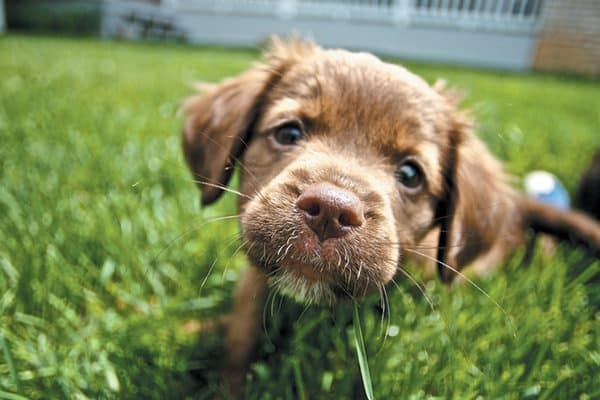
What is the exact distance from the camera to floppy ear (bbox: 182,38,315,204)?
182 cm

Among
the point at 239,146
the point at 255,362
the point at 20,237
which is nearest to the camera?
the point at 255,362

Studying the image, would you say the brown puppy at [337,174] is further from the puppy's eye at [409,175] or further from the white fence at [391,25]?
the white fence at [391,25]

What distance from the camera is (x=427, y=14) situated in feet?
43.9

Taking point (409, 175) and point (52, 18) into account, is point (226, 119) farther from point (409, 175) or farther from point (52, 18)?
point (52, 18)

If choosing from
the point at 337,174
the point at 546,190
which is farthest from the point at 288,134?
the point at 546,190

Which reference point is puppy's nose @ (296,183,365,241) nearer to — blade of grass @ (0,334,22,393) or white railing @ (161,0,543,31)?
blade of grass @ (0,334,22,393)

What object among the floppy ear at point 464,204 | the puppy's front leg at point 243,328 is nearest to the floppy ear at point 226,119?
the puppy's front leg at point 243,328

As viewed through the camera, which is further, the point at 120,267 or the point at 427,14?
the point at 427,14

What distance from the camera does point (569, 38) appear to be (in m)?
12.2

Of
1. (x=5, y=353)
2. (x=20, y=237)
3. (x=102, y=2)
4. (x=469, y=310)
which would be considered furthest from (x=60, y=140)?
(x=102, y=2)

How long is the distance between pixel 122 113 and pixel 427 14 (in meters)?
11.3

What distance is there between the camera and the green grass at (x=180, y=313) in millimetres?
1475

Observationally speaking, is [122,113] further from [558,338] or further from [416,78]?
[558,338]

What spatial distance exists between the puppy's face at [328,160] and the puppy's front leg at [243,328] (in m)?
0.30
